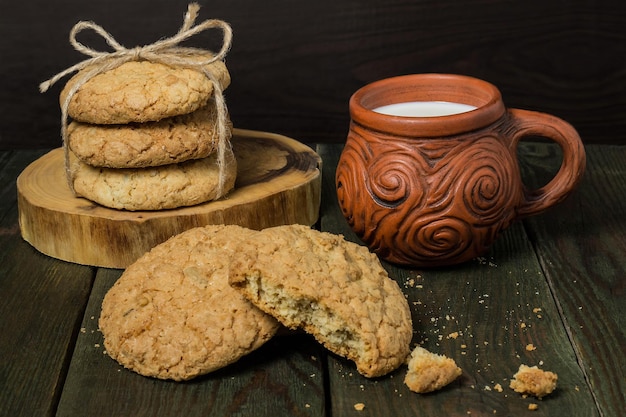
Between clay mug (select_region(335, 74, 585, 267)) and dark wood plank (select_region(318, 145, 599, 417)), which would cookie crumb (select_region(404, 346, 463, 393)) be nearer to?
dark wood plank (select_region(318, 145, 599, 417))

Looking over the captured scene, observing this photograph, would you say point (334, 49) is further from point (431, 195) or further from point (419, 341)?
point (419, 341)

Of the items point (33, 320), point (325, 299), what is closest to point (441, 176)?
point (325, 299)

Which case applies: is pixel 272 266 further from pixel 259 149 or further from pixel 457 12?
pixel 457 12

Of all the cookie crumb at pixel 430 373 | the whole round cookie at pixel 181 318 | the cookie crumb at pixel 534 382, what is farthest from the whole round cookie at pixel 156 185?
the cookie crumb at pixel 534 382

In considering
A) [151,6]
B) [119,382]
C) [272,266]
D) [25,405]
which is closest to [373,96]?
[272,266]

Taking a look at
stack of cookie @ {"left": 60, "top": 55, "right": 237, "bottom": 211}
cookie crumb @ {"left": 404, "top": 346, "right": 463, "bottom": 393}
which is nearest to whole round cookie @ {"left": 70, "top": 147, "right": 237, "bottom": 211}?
stack of cookie @ {"left": 60, "top": 55, "right": 237, "bottom": 211}
